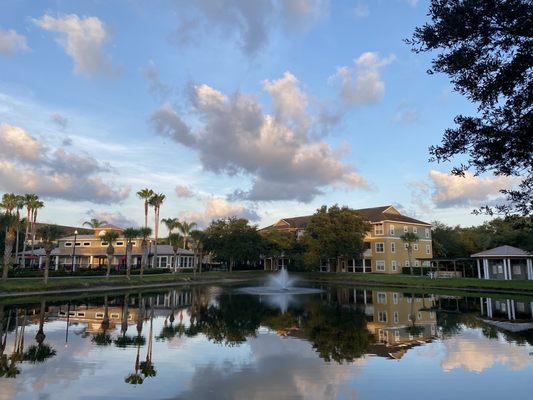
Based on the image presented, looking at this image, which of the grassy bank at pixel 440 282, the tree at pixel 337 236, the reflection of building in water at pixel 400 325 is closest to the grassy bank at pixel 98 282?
the tree at pixel 337 236

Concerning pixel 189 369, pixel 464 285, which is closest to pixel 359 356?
pixel 189 369

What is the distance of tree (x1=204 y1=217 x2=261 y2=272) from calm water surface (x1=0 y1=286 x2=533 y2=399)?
125 ft

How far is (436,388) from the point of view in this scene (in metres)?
10.5

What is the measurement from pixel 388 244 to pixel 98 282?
140 ft

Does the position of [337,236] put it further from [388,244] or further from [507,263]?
[507,263]

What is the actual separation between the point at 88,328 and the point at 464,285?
117ft

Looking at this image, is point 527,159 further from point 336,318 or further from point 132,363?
point 336,318

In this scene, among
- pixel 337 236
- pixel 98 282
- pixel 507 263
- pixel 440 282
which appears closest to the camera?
pixel 98 282

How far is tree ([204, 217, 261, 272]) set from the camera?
211 feet

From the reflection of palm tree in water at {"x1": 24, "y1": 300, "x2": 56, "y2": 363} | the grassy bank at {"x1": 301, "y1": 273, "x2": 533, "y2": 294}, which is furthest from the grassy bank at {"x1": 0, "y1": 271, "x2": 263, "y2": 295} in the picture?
the reflection of palm tree in water at {"x1": 24, "y1": 300, "x2": 56, "y2": 363}

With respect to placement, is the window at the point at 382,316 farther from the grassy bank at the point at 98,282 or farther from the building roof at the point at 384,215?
the building roof at the point at 384,215

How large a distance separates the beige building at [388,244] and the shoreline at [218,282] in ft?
31.1

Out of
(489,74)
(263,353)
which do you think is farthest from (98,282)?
(489,74)

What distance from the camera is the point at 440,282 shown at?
1714 inches
